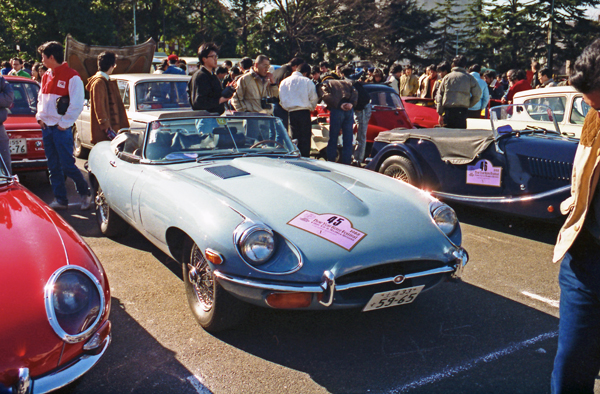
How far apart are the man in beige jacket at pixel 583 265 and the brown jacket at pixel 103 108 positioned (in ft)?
17.6

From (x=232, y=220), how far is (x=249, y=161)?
→ 1.26 m

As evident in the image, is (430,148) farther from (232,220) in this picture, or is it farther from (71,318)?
(71,318)

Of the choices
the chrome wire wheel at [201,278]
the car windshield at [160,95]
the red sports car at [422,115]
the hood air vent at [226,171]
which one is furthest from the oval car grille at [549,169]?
the red sports car at [422,115]

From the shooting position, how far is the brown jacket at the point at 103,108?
6.32m

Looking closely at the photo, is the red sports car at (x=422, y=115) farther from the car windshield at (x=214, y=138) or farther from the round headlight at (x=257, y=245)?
the round headlight at (x=257, y=245)

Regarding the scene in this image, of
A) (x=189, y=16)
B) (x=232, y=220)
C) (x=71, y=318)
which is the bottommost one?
(x=71, y=318)

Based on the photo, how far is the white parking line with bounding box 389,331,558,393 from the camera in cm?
278

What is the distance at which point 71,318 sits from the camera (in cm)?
224

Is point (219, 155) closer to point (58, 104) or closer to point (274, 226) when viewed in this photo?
point (274, 226)

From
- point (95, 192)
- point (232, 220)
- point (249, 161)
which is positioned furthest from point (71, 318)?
point (95, 192)

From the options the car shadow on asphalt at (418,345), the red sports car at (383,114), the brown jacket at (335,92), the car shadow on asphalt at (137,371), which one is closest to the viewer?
the car shadow on asphalt at (137,371)

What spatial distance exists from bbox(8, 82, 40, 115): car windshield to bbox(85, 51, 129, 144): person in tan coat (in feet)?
5.89

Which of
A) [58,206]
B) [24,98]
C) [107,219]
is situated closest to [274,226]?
[107,219]

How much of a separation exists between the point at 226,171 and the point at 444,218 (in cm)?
156
